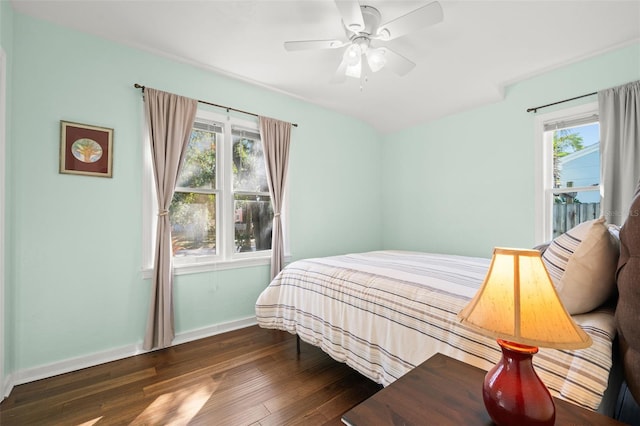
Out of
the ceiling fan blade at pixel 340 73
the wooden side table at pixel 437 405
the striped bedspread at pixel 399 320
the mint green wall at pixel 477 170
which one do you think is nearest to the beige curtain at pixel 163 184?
the striped bedspread at pixel 399 320

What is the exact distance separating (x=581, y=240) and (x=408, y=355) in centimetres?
93

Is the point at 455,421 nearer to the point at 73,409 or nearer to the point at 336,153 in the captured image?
the point at 73,409

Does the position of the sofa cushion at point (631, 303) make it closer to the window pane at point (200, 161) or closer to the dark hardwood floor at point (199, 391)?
the dark hardwood floor at point (199, 391)

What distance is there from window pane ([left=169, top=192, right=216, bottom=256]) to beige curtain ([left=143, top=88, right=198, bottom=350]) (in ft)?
0.57

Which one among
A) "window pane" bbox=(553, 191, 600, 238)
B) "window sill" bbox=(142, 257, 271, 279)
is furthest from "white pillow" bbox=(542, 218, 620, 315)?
"window sill" bbox=(142, 257, 271, 279)

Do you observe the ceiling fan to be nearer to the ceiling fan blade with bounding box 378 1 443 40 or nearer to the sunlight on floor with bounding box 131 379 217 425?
the ceiling fan blade with bounding box 378 1 443 40

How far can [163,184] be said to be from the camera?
8.34 feet

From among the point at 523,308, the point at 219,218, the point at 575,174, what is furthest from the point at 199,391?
the point at 575,174

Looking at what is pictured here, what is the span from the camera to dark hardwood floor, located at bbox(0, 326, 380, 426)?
1.65 metres

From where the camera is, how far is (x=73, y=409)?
5.66 feet

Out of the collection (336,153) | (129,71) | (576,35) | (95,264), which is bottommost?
(95,264)

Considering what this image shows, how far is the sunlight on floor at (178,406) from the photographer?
1627mm

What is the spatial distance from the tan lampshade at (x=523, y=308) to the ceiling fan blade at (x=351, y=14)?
165cm

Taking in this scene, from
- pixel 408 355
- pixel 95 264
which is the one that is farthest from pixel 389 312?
pixel 95 264
